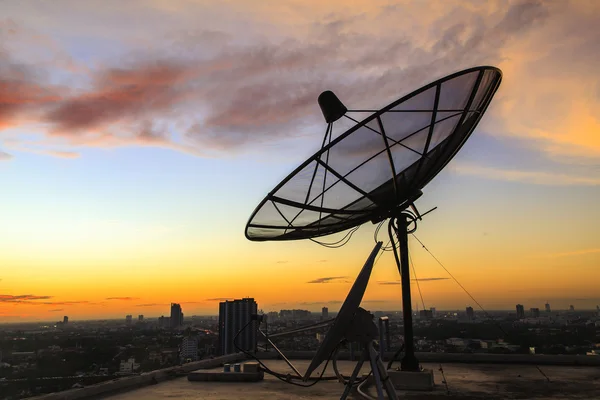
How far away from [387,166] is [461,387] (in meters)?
6.82

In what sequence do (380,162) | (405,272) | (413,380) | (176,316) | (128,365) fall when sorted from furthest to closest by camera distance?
(176,316), (128,365), (405,272), (380,162), (413,380)

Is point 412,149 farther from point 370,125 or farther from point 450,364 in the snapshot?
point 450,364

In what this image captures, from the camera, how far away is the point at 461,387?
39.0 ft

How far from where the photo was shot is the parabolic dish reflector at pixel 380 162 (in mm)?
10836

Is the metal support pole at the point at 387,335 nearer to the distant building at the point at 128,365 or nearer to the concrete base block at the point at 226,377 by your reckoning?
the concrete base block at the point at 226,377

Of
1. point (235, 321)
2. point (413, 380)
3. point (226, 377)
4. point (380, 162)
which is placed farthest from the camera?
point (235, 321)

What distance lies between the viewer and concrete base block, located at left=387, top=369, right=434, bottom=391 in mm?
11711

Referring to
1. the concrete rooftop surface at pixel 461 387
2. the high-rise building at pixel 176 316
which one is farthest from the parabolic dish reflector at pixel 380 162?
the high-rise building at pixel 176 316

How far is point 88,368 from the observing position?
26766mm

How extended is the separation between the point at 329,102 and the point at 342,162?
69.9 inches

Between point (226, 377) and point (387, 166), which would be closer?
point (387, 166)

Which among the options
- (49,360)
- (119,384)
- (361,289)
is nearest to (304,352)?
(119,384)

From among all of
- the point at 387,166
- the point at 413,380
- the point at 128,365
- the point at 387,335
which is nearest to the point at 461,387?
the point at 413,380

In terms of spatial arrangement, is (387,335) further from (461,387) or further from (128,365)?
(128,365)
